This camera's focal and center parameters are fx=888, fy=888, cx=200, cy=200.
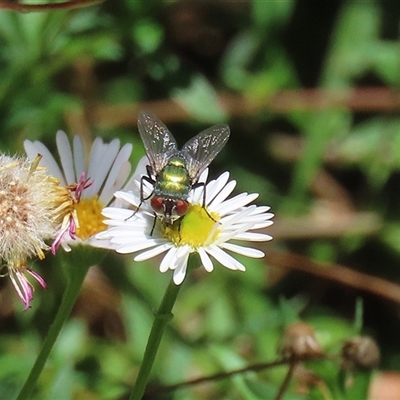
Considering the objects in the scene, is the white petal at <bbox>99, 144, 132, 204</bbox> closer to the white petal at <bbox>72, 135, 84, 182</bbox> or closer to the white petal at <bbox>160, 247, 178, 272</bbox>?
the white petal at <bbox>72, 135, 84, 182</bbox>

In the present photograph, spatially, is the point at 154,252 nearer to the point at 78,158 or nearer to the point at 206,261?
the point at 206,261

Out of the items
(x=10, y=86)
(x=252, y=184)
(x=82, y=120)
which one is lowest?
(x=252, y=184)

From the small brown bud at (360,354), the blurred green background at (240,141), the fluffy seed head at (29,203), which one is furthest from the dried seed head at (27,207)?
the blurred green background at (240,141)

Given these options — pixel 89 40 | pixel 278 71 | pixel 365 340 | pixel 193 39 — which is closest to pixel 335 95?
pixel 278 71

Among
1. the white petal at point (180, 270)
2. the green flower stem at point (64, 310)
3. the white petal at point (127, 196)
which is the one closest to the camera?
the white petal at point (180, 270)

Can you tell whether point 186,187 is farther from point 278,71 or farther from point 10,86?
point 278,71

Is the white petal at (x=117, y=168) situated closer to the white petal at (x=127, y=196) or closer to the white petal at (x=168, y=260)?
the white petal at (x=127, y=196)

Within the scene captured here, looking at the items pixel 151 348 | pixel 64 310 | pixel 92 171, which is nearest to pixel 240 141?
pixel 92 171

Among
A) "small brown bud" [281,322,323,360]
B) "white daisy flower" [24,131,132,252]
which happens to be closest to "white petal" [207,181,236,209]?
"white daisy flower" [24,131,132,252]
